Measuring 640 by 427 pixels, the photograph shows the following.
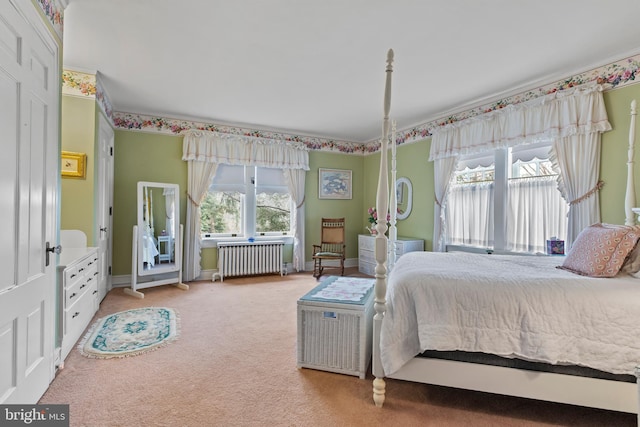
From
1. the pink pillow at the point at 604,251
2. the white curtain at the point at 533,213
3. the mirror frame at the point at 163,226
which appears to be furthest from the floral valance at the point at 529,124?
the mirror frame at the point at 163,226

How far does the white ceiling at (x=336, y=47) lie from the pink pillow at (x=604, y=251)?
1545 millimetres

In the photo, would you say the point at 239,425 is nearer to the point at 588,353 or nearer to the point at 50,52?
the point at 588,353

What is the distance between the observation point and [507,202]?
11.8 ft

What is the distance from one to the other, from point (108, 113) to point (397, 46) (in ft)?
12.0

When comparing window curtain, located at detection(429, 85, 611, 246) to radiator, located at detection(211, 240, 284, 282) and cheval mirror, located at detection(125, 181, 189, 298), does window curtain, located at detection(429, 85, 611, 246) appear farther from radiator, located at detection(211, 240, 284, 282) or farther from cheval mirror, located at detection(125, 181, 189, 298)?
cheval mirror, located at detection(125, 181, 189, 298)

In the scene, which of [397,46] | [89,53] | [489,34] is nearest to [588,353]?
[489,34]

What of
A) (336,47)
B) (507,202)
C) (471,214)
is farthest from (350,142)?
(336,47)

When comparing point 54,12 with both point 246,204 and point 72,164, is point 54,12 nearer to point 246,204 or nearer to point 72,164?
point 72,164

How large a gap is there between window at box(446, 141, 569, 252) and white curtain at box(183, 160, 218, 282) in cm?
380

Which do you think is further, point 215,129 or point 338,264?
point 338,264

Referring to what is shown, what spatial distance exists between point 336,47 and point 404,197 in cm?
305

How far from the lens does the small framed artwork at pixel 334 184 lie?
5758 millimetres

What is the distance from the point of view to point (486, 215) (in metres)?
3.81

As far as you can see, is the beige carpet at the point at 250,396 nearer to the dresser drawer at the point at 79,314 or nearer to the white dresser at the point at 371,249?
the dresser drawer at the point at 79,314
